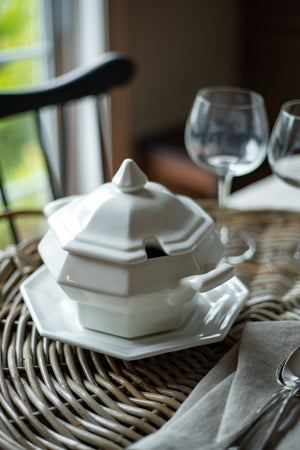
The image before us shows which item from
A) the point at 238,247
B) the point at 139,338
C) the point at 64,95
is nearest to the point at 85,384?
the point at 139,338

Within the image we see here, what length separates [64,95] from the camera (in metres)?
0.94

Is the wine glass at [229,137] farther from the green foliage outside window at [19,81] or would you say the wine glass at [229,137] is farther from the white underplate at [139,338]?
the green foliage outside window at [19,81]

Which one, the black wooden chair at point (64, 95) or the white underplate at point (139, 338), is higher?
the black wooden chair at point (64, 95)

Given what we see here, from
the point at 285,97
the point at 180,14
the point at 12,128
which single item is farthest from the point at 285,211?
the point at 285,97

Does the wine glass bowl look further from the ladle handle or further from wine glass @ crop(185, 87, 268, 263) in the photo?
the ladle handle

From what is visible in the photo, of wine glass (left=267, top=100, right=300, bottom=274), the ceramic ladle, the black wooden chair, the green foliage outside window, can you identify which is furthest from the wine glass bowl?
the green foliage outside window

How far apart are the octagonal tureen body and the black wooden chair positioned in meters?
0.39

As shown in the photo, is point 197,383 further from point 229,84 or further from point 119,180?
point 229,84

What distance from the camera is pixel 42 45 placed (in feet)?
5.17

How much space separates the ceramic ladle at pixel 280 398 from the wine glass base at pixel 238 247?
228 mm

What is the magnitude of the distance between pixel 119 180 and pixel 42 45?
1204 millimetres

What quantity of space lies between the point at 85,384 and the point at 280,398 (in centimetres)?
16

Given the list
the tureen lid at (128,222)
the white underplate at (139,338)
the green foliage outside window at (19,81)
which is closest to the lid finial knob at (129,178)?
the tureen lid at (128,222)

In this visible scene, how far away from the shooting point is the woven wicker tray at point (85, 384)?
430 mm
